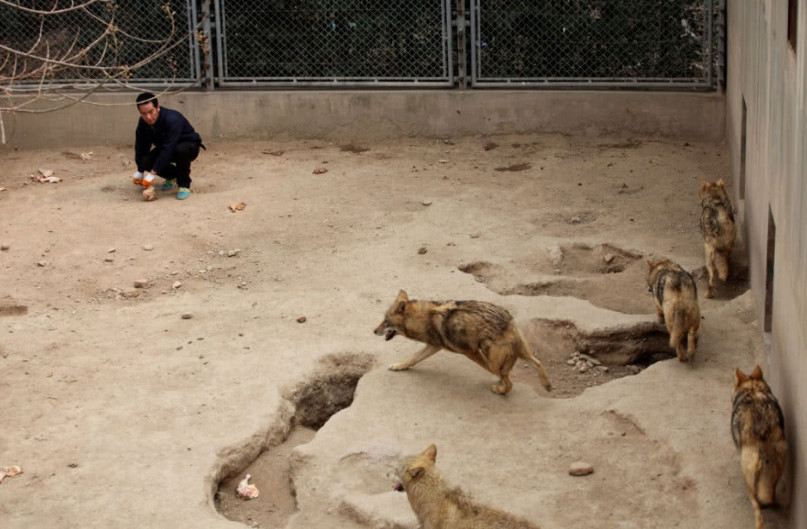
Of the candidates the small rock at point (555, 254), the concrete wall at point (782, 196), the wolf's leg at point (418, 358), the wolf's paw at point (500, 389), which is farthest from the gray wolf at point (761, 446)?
the small rock at point (555, 254)

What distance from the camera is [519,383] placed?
A: 862 cm

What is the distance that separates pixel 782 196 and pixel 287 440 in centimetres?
394

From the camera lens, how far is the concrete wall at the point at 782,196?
595 centimetres

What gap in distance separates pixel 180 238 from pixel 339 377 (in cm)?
381

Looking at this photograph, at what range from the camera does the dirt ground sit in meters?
7.16

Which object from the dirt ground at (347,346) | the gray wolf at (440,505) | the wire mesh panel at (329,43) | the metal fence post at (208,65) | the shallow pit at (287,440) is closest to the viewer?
the gray wolf at (440,505)

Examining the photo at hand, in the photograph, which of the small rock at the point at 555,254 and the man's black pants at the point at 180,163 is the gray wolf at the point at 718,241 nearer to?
the small rock at the point at 555,254

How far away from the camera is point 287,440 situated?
26.9 ft

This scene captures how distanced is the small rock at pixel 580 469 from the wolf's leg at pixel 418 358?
1.81 meters

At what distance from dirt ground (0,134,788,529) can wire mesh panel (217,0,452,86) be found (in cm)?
203

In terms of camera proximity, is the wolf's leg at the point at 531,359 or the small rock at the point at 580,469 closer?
the small rock at the point at 580,469

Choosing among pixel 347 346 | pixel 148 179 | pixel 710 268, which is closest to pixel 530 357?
pixel 347 346

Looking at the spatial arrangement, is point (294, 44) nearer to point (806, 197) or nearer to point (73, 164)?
point (73, 164)

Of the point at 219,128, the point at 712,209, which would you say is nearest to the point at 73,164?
the point at 219,128
